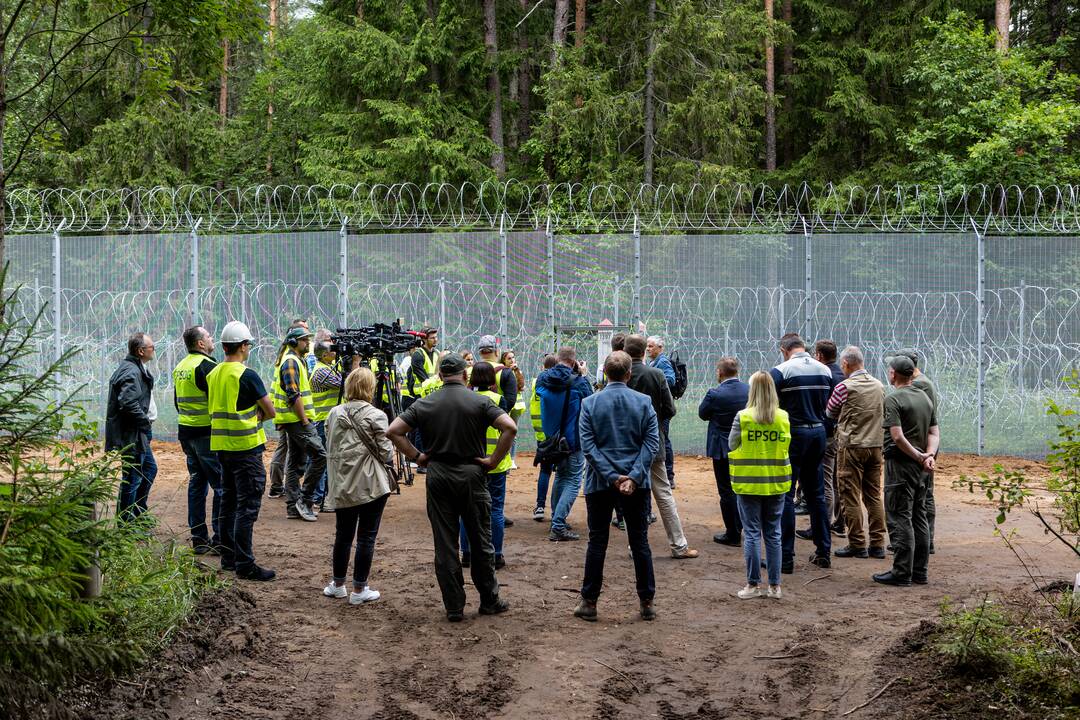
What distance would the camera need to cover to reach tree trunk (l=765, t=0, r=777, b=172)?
2248cm

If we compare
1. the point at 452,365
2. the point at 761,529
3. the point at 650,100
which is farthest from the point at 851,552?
the point at 650,100

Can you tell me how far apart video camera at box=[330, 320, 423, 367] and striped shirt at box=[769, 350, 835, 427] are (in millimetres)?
3707

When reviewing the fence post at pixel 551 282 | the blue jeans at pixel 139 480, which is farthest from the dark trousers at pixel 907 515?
the fence post at pixel 551 282

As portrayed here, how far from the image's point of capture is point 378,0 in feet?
71.5

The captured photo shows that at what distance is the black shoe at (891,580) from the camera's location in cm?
730

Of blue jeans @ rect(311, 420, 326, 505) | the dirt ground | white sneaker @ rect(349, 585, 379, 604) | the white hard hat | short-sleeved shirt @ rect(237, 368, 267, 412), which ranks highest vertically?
the white hard hat

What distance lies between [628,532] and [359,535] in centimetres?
183

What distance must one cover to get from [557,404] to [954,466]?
6394mm

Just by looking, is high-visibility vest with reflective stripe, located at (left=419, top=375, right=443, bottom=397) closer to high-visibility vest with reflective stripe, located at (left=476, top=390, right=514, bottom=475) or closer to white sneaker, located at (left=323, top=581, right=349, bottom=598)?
high-visibility vest with reflective stripe, located at (left=476, top=390, right=514, bottom=475)

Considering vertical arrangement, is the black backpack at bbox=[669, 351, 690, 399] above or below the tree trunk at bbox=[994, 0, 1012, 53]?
below

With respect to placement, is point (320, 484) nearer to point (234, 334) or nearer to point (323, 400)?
point (323, 400)

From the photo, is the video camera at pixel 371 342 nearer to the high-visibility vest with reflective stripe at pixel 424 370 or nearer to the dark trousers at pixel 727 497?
the high-visibility vest with reflective stripe at pixel 424 370

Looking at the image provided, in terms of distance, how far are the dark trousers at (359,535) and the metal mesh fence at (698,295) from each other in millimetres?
6636

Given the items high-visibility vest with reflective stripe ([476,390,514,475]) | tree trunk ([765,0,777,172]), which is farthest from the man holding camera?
tree trunk ([765,0,777,172])
